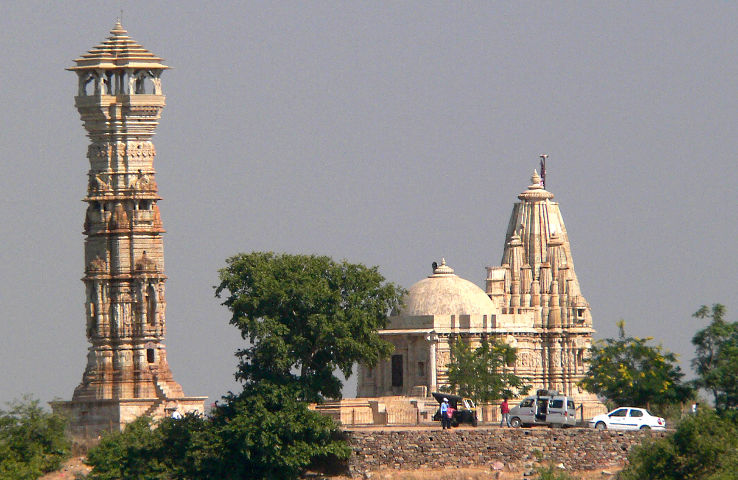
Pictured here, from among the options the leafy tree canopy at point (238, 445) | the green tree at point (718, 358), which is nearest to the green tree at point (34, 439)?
the leafy tree canopy at point (238, 445)

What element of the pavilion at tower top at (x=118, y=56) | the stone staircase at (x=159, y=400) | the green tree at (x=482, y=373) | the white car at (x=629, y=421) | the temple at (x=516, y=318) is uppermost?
the pavilion at tower top at (x=118, y=56)

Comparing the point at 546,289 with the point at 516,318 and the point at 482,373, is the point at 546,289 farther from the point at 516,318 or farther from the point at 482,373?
the point at 482,373

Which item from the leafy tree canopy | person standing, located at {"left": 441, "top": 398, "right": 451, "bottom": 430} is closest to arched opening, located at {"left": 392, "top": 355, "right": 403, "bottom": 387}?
person standing, located at {"left": 441, "top": 398, "right": 451, "bottom": 430}

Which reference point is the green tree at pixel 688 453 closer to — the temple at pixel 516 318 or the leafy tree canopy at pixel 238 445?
the leafy tree canopy at pixel 238 445

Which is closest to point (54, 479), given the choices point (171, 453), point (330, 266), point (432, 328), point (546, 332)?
point (171, 453)

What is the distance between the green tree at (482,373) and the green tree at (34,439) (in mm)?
16747

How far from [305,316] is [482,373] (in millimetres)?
15001

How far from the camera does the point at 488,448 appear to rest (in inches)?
3890

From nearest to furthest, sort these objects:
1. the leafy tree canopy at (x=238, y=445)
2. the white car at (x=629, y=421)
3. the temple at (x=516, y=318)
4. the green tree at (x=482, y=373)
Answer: the leafy tree canopy at (x=238, y=445) → the white car at (x=629, y=421) → the green tree at (x=482, y=373) → the temple at (x=516, y=318)

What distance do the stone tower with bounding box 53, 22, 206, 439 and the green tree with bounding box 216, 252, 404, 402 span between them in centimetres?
901

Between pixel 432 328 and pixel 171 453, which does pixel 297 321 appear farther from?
pixel 432 328

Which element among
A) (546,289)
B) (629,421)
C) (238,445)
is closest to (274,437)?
(238,445)

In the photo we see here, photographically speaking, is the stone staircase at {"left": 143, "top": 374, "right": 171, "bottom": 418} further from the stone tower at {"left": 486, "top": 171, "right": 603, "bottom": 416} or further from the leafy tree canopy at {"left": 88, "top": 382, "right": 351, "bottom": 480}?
the stone tower at {"left": 486, "top": 171, "right": 603, "bottom": 416}

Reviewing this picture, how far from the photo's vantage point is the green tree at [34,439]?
10288 cm
